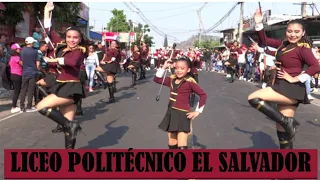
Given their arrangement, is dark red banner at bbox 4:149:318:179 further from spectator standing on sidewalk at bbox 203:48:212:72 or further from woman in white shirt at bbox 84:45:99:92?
spectator standing on sidewalk at bbox 203:48:212:72

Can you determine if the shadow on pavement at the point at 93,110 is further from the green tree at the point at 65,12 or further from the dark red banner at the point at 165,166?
the green tree at the point at 65,12

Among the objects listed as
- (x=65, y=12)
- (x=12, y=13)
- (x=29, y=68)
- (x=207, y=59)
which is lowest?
(x=207, y=59)

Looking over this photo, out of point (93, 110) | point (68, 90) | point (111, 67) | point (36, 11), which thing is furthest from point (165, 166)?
point (36, 11)

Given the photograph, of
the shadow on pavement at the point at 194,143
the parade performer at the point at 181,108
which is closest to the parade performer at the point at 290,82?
the parade performer at the point at 181,108

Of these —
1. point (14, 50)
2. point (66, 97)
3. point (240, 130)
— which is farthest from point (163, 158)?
point (14, 50)

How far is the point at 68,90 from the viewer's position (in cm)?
567

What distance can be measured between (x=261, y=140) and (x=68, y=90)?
375 cm

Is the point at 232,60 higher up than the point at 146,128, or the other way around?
the point at 232,60

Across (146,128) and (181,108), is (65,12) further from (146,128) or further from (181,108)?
(181,108)

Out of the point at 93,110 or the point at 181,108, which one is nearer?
the point at 181,108

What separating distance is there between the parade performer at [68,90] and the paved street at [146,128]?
0.99 metres

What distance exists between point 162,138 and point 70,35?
2.79 metres

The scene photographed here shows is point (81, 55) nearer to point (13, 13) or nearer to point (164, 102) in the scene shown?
point (164, 102)

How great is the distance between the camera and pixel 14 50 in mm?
11195
